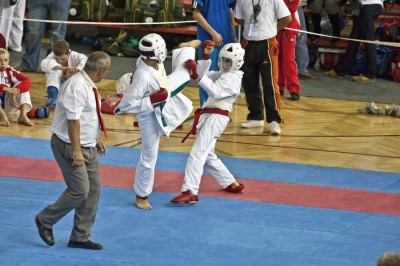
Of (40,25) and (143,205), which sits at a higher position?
(40,25)

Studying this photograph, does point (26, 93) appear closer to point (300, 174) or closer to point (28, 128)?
point (28, 128)

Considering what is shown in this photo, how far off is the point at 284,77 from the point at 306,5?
2.22 meters

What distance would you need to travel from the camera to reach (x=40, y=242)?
8.23 metres

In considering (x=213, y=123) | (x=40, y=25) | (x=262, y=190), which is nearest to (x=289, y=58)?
(x=40, y=25)

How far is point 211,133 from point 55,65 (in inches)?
132

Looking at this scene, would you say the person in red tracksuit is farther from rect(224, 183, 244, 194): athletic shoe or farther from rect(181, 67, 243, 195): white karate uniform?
rect(224, 183, 244, 194): athletic shoe

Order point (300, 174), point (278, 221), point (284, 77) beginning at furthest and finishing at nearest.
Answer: point (284, 77), point (300, 174), point (278, 221)

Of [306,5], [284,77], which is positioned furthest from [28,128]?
[306,5]

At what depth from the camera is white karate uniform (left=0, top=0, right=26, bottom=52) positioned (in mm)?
15594

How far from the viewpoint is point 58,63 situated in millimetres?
12102

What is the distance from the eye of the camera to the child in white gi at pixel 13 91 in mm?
12039

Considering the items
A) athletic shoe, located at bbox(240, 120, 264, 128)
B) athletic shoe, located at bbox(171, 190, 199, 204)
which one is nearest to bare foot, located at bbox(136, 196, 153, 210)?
athletic shoe, located at bbox(171, 190, 199, 204)

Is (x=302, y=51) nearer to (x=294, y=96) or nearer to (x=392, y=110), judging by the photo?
(x=294, y=96)

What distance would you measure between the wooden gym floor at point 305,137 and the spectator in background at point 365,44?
1736mm
